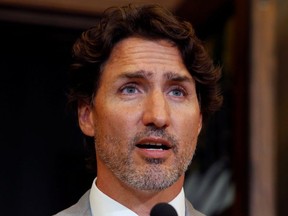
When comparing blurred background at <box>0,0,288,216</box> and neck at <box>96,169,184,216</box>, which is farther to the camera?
blurred background at <box>0,0,288,216</box>

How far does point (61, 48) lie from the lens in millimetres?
3000

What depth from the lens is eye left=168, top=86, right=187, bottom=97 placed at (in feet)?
4.30

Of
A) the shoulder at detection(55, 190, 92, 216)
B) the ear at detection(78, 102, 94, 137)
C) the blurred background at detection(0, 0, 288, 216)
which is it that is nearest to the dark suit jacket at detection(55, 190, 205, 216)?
the shoulder at detection(55, 190, 92, 216)


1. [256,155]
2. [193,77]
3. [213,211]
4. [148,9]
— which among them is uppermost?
[148,9]

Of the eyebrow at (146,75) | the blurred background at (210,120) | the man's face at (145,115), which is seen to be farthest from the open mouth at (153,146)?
the blurred background at (210,120)

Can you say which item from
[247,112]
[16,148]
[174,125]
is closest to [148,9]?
[174,125]

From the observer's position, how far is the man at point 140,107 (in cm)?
127

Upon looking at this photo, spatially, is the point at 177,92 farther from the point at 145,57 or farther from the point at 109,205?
the point at 109,205

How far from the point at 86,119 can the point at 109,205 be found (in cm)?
17

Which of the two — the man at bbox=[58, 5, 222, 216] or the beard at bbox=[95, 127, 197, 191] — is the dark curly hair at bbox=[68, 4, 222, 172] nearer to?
the man at bbox=[58, 5, 222, 216]

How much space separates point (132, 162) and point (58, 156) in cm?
165

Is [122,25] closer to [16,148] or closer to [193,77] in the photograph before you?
[193,77]

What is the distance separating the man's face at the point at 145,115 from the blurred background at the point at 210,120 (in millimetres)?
1093

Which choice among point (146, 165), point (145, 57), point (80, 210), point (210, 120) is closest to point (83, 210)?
point (80, 210)
